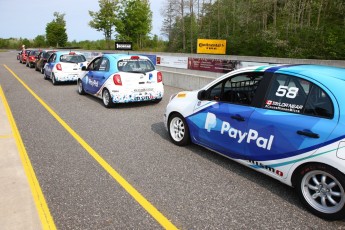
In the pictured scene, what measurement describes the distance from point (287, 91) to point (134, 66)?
5.96 m

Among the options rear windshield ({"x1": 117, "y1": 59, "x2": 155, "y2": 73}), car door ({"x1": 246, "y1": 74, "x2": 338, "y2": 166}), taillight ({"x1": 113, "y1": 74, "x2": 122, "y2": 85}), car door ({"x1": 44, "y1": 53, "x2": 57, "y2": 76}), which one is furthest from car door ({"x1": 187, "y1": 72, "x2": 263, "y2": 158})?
car door ({"x1": 44, "y1": 53, "x2": 57, "y2": 76})

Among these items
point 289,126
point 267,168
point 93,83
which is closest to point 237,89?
point 289,126

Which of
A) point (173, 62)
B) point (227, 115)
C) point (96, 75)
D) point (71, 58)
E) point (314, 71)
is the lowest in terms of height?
point (173, 62)

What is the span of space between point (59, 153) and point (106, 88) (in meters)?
4.08

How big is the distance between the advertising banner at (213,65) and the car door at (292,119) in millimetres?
13977

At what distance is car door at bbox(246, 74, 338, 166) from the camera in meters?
3.25

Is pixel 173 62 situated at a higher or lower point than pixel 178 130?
higher

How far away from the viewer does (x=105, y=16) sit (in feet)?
190

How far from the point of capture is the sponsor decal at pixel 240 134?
381 cm

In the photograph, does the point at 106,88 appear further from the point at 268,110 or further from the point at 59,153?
the point at 268,110

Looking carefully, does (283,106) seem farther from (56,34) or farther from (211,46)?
(56,34)

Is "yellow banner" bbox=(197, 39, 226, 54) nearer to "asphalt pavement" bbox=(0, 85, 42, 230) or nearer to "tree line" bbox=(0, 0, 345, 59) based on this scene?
"tree line" bbox=(0, 0, 345, 59)

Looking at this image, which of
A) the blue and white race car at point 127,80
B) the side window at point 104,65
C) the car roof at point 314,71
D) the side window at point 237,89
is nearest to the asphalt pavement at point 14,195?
the side window at point 237,89

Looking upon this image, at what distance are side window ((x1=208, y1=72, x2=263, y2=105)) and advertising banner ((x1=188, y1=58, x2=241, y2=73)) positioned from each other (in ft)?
43.0
